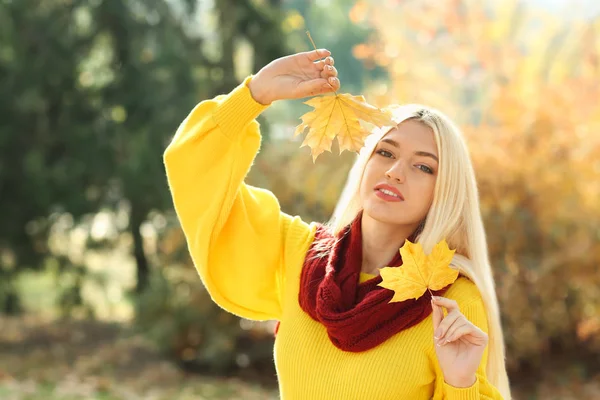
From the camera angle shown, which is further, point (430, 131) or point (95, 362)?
point (95, 362)

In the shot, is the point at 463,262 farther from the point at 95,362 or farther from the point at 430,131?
the point at 95,362

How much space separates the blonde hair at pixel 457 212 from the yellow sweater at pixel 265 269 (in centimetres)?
6

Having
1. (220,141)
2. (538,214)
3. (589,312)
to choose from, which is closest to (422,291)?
(220,141)

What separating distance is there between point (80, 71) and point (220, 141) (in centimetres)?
535

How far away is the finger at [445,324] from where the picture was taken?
1.63 meters

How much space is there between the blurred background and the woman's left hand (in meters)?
3.67

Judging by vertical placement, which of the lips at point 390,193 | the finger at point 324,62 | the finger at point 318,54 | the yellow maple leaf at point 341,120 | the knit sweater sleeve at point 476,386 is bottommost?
the knit sweater sleeve at point 476,386

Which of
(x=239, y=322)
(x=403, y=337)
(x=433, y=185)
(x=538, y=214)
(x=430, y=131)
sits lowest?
(x=239, y=322)

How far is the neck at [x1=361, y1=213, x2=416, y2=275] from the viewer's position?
204 cm

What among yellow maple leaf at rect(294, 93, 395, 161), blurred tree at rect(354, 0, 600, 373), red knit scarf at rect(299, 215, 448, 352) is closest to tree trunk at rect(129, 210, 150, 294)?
blurred tree at rect(354, 0, 600, 373)

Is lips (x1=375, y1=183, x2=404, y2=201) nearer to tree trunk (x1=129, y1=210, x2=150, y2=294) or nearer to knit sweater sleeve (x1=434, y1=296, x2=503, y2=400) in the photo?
→ knit sweater sleeve (x1=434, y1=296, x2=503, y2=400)

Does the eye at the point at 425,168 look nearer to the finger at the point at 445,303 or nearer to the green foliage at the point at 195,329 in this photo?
the finger at the point at 445,303

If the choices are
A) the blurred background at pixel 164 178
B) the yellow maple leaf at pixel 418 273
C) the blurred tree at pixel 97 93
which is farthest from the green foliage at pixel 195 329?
the yellow maple leaf at pixel 418 273

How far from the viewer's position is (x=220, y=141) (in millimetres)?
1951
